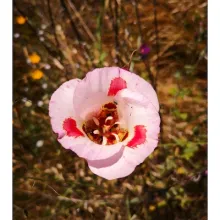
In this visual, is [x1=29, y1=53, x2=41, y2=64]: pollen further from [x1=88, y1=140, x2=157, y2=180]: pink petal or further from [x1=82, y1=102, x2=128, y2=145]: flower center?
[x1=88, y1=140, x2=157, y2=180]: pink petal

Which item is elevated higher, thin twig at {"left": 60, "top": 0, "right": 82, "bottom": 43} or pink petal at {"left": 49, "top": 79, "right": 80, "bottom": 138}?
thin twig at {"left": 60, "top": 0, "right": 82, "bottom": 43}

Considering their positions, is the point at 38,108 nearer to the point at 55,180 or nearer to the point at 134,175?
the point at 55,180

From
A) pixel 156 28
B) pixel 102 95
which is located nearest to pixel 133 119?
pixel 102 95

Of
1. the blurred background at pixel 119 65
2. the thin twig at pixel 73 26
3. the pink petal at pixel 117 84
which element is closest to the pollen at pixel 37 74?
the blurred background at pixel 119 65

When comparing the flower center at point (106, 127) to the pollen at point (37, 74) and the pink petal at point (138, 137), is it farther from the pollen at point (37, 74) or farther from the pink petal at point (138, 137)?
the pollen at point (37, 74)

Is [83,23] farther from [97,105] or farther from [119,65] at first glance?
[97,105]

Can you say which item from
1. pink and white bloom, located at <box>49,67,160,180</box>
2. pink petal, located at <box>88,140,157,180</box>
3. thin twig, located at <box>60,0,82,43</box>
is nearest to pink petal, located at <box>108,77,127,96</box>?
pink and white bloom, located at <box>49,67,160,180</box>
